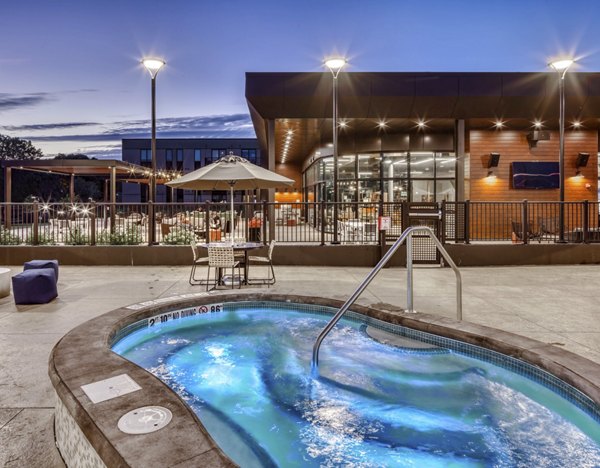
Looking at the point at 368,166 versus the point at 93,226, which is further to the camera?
the point at 368,166

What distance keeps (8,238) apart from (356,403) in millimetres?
11243

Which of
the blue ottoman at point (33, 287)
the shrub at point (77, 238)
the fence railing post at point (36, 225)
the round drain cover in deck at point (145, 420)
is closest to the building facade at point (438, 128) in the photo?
the shrub at point (77, 238)

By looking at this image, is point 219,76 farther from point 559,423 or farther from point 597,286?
point 559,423

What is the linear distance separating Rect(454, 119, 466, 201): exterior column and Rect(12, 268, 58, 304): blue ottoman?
14.4 meters

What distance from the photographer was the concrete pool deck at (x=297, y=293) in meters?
2.86

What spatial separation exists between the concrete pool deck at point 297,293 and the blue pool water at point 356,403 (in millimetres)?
910

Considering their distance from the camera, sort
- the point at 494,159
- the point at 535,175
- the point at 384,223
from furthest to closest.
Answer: the point at 535,175 → the point at 494,159 → the point at 384,223

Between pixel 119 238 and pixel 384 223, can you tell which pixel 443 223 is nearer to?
pixel 384 223

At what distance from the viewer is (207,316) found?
239 inches

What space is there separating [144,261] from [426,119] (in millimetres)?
11407

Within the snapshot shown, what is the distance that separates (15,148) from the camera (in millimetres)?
59688

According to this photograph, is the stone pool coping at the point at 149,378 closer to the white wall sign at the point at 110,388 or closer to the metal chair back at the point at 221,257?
the white wall sign at the point at 110,388

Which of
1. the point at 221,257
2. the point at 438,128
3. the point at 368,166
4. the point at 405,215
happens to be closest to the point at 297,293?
the point at 221,257

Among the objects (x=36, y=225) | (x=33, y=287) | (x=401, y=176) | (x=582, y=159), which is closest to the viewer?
(x=33, y=287)
